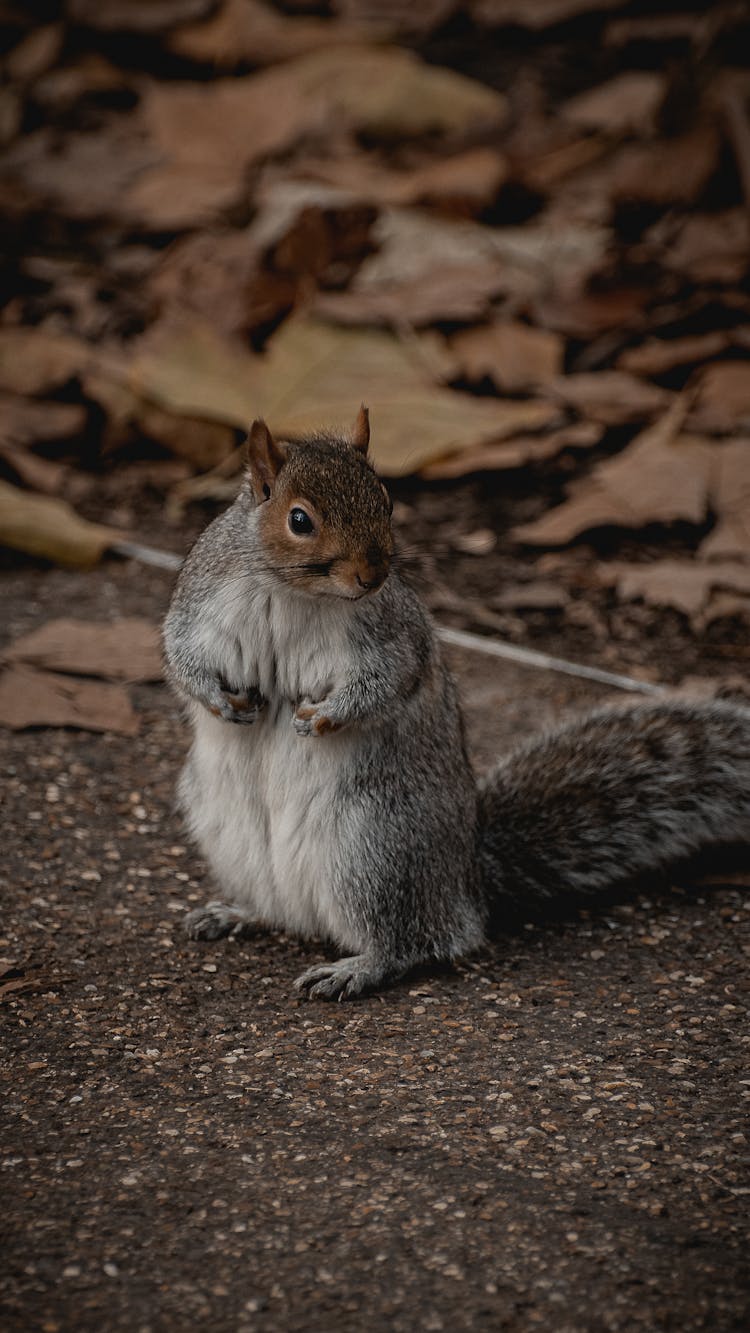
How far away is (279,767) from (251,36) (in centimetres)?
588

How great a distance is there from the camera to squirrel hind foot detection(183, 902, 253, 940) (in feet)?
10.6

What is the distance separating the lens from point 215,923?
10.6 feet

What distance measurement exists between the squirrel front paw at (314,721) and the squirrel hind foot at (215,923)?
0.48 m

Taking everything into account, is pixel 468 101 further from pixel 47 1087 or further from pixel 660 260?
pixel 47 1087

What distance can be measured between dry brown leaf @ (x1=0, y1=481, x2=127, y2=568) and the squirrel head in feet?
7.09

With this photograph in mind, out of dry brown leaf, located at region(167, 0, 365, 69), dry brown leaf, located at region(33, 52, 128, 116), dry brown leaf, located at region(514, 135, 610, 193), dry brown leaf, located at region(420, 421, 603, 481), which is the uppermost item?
dry brown leaf, located at region(167, 0, 365, 69)

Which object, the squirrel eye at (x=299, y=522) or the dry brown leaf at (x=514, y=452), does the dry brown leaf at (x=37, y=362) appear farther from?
the squirrel eye at (x=299, y=522)

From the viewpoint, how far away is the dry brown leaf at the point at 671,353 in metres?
6.01

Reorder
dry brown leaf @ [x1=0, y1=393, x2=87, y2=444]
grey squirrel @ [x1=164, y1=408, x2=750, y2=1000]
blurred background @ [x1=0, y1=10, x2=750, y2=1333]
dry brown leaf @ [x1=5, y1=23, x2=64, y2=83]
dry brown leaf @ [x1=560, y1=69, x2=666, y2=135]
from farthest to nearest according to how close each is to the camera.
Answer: dry brown leaf @ [x1=5, y1=23, x2=64, y2=83] < dry brown leaf @ [x1=560, y1=69, x2=666, y2=135] < dry brown leaf @ [x1=0, y1=393, x2=87, y2=444] < grey squirrel @ [x1=164, y1=408, x2=750, y2=1000] < blurred background @ [x1=0, y1=10, x2=750, y2=1333]

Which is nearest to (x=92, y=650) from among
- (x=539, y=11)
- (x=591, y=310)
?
(x=591, y=310)

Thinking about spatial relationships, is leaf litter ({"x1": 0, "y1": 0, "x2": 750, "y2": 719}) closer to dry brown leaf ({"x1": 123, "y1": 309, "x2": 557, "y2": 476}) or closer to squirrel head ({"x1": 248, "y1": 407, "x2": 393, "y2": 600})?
dry brown leaf ({"x1": 123, "y1": 309, "x2": 557, "y2": 476})

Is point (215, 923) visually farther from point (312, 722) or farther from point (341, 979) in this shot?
point (312, 722)

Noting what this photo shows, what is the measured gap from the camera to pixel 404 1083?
2645 mm

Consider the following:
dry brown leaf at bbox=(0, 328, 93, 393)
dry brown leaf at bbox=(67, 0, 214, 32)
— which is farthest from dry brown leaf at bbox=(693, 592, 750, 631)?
dry brown leaf at bbox=(67, 0, 214, 32)
